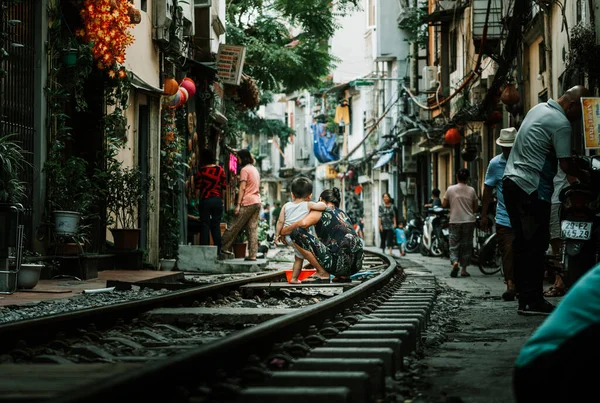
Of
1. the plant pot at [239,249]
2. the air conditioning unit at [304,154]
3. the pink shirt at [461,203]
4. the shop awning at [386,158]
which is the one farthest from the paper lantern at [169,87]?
the air conditioning unit at [304,154]

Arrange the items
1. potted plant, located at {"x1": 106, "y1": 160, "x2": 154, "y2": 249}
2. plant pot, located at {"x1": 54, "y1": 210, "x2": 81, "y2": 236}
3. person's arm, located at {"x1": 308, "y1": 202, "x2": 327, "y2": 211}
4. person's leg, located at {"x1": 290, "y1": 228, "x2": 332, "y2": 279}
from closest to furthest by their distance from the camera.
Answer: person's arm, located at {"x1": 308, "y1": 202, "x2": 327, "y2": 211}, person's leg, located at {"x1": 290, "y1": 228, "x2": 332, "y2": 279}, plant pot, located at {"x1": 54, "y1": 210, "x2": 81, "y2": 236}, potted plant, located at {"x1": 106, "y1": 160, "x2": 154, "y2": 249}

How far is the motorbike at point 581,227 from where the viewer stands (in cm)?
898

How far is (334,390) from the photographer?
3.47 m

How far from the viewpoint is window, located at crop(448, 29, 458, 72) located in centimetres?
3198

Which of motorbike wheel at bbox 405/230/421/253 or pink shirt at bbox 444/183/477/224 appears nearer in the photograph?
pink shirt at bbox 444/183/477/224

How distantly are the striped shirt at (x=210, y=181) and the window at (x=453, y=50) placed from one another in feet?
54.5

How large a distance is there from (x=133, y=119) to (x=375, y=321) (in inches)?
410

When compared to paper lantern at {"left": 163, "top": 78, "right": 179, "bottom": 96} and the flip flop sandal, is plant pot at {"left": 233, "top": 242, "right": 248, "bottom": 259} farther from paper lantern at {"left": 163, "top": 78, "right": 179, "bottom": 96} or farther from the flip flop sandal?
the flip flop sandal

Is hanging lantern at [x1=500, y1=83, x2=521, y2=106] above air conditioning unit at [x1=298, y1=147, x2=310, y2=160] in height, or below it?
below

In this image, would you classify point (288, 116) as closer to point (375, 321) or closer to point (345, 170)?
point (345, 170)

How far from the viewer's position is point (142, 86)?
1567 centimetres

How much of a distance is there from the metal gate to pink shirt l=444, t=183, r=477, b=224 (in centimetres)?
662

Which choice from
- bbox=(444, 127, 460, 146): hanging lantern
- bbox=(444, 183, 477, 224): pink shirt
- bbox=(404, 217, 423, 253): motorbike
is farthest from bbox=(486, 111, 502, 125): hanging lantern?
bbox=(444, 183, 477, 224): pink shirt

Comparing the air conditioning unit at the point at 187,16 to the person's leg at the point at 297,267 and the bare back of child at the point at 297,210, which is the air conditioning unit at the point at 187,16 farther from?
the person's leg at the point at 297,267
